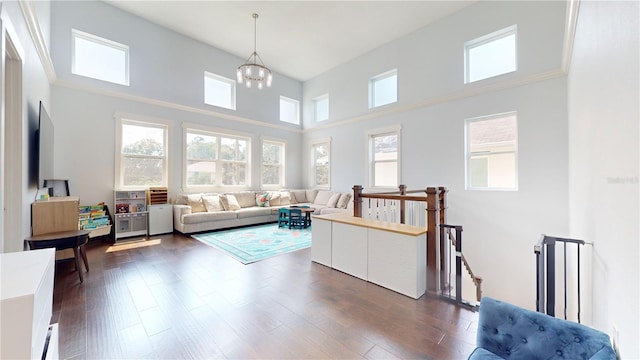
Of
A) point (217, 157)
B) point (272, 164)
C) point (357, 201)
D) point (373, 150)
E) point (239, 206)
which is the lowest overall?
point (239, 206)

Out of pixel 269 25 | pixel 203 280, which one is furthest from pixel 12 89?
pixel 269 25

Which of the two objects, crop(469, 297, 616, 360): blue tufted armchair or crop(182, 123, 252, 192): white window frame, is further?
crop(182, 123, 252, 192): white window frame

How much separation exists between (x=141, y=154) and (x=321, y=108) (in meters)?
5.08

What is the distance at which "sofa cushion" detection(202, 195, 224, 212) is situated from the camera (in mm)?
5477

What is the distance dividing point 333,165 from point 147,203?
469 centimetres

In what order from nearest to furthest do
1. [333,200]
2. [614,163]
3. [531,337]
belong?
[531,337] → [614,163] → [333,200]

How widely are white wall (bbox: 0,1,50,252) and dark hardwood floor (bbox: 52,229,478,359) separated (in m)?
0.80

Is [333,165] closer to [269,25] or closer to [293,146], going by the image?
[293,146]

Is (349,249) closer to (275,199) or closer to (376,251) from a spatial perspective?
(376,251)

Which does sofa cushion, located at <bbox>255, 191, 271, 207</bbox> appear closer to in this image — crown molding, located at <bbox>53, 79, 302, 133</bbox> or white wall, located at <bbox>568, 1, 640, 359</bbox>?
crown molding, located at <bbox>53, 79, 302, 133</bbox>

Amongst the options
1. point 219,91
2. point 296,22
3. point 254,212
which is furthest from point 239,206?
point 296,22

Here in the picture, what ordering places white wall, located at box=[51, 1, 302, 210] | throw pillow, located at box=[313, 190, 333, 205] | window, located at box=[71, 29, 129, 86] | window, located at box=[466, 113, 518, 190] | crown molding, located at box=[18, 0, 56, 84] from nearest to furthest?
crown molding, located at box=[18, 0, 56, 84]
window, located at box=[466, 113, 518, 190]
white wall, located at box=[51, 1, 302, 210]
window, located at box=[71, 29, 129, 86]
throw pillow, located at box=[313, 190, 333, 205]

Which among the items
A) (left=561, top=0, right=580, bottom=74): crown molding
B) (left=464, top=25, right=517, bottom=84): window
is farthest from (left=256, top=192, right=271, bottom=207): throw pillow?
(left=561, top=0, right=580, bottom=74): crown molding

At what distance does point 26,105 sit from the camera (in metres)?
2.54
